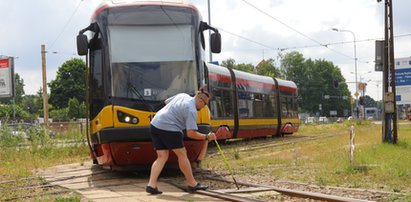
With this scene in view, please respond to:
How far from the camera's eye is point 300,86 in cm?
11206

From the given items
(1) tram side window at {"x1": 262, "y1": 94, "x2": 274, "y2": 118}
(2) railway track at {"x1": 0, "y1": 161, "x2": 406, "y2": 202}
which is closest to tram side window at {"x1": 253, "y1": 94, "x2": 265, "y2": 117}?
(1) tram side window at {"x1": 262, "y1": 94, "x2": 274, "y2": 118}

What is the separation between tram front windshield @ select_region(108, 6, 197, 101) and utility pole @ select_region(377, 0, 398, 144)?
905 cm

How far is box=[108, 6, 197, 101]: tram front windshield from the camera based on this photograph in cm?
955

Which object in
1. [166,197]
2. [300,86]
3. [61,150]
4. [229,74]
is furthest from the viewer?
[300,86]

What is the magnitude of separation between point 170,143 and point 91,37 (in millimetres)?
3318

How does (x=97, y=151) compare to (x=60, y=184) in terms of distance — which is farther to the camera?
(x=97, y=151)

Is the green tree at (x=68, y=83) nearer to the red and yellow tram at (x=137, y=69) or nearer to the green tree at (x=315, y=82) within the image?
the green tree at (x=315, y=82)

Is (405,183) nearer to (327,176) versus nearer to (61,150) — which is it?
(327,176)

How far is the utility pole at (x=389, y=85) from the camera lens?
16.7 metres

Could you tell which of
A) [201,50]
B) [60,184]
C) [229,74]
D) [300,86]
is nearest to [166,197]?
[60,184]

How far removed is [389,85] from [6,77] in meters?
30.3

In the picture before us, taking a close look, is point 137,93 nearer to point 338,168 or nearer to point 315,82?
point 338,168

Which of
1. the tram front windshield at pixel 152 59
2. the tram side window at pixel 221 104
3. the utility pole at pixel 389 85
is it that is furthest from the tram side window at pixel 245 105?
the tram front windshield at pixel 152 59

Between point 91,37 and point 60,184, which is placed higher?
point 91,37
